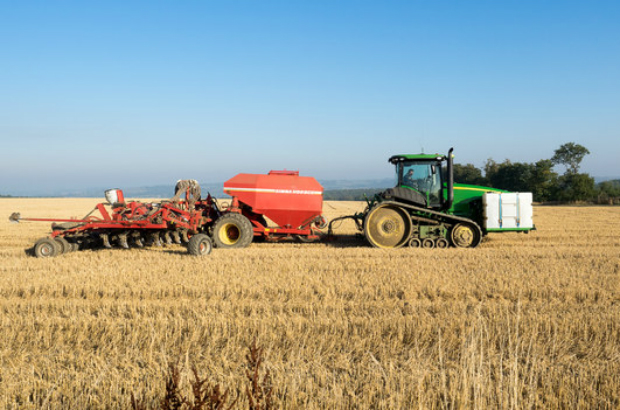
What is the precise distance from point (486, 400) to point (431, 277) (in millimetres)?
3893

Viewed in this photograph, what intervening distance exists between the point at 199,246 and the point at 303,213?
273cm

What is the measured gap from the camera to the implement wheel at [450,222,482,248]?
9.98 metres

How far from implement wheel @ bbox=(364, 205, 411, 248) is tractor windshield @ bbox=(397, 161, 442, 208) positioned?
0.71 m

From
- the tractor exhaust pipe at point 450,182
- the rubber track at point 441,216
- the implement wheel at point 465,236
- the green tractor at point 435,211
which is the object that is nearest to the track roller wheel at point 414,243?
the green tractor at point 435,211

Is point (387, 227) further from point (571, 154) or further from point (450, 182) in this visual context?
point (571, 154)

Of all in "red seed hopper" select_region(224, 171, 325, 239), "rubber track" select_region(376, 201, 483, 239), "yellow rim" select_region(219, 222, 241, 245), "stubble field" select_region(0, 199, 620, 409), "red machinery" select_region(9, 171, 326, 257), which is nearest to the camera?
"stubble field" select_region(0, 199, 620, 409)

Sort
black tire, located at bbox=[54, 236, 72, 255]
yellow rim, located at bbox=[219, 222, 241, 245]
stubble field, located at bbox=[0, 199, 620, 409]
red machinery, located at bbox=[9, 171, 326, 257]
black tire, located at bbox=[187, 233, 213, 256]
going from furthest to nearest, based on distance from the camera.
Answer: yellow rim, located at bbox=[219, 222, 241, 245] → red machinery, located at bbox=[9, 171, 326, 257] → black tire, located at bbox=[54, 236, 72, 255] → black tire, located at bbox=[187, 233, 213, 256] → stubble field, located at bbox=[0, 199, 620, 409]

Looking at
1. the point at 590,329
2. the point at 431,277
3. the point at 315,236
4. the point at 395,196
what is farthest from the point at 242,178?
the point at 590,329

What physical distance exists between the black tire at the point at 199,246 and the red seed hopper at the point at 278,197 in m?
1.56

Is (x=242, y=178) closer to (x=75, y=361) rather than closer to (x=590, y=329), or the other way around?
(x=75, y=361)

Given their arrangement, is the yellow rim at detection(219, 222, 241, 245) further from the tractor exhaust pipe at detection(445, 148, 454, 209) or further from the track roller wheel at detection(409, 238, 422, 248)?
the tractor exhaust pipe at detection(445, 148, 454, 209)

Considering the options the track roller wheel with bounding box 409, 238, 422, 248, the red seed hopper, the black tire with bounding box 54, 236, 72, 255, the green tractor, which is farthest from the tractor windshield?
the black tire with bounding box 54, 236, 72, 255

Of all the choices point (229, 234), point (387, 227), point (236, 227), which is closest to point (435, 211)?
point (387, 227)

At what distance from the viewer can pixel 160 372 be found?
11.5 ft
